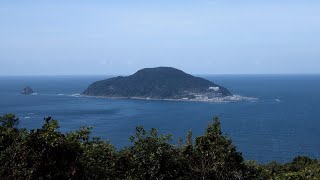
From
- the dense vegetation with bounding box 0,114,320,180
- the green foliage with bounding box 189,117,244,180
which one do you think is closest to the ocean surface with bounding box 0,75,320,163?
the green foliage with bounding box 189,117,244,180

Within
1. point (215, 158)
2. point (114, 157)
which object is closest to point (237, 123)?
point (215, 158)

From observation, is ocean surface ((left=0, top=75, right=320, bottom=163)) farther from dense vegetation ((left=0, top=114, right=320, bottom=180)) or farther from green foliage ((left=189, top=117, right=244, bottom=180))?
dense vegetation ((left=0, top=114, right=320, bottom=180))

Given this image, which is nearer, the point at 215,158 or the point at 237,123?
the point at 215,158

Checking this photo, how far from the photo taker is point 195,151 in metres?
18.0

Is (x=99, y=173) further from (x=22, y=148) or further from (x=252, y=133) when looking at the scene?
(x=252, y=133)

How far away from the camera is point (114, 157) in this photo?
A: 1672 cm

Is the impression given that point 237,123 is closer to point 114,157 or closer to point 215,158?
point 215,158

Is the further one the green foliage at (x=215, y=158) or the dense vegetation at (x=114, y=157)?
the green foliage at (x=215, y=158)

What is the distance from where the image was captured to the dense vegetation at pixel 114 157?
41.5 feet

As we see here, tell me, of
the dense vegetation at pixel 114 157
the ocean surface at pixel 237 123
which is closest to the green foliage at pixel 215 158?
the dense vegetation at pixel 114 157

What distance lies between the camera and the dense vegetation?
1266 cm

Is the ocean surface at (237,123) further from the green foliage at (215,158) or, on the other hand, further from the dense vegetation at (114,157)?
the dense vegetation at (114,157)

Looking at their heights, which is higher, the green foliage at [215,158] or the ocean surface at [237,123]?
the green foliage at [215,158]

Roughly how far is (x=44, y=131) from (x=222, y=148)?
8.28 meters
